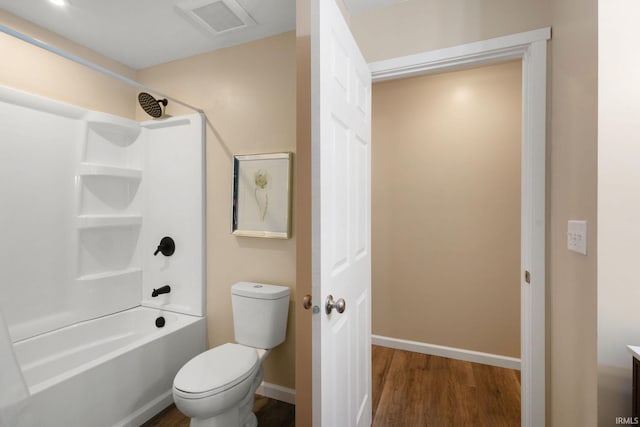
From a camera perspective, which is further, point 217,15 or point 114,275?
point 114,275

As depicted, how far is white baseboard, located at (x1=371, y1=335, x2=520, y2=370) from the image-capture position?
7.41 ft

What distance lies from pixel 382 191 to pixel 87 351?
101 inches

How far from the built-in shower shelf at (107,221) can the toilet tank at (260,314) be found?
1130 millimetres

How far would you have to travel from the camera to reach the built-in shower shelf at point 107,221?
80.8 inches

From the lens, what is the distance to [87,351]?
2018 millimetres

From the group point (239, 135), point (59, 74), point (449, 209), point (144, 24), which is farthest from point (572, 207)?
point (59, 74)

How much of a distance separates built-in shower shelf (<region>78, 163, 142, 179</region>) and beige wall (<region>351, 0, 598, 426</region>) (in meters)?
1.97

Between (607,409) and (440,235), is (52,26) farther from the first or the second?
A: (607,409)

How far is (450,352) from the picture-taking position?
7.94ft

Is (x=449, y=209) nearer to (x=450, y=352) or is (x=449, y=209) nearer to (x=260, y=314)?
(x=450, y=352)

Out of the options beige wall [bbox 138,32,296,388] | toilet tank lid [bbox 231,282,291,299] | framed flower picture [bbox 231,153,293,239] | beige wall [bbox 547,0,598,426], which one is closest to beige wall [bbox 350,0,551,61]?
beige wall [bbox 547,0,598,426]

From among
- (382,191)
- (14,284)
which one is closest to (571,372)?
(382,191)

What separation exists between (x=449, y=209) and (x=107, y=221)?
2695mm

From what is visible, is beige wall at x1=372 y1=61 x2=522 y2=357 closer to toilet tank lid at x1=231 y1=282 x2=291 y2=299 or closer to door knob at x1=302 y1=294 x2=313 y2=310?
toilet tank lid at x1=231 y1=282 x2=291 y2=299
